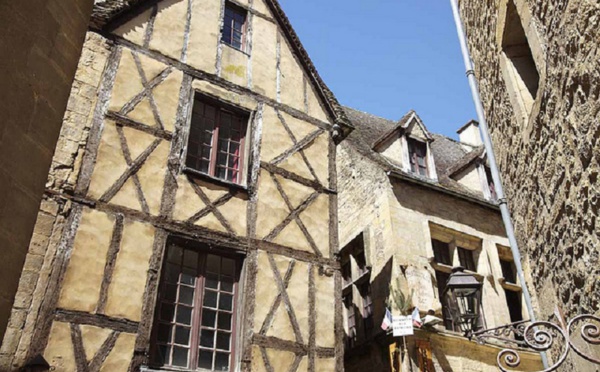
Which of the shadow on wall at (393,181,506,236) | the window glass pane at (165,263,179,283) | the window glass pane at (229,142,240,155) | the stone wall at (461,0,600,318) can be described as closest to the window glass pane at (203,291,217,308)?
the window glass pane at (165,263,179,283)

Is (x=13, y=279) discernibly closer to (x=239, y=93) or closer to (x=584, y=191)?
(x=584, y=191)

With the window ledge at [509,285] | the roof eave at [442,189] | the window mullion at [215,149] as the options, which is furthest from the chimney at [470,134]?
the window mullion at [215,149]

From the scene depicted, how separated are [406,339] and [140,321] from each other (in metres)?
4.56

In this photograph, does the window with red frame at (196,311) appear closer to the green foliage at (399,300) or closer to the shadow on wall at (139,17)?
the shadow on wall at (139,17)

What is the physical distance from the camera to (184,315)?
18.7 ft

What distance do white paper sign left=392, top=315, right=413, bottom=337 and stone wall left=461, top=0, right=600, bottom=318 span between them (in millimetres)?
3662

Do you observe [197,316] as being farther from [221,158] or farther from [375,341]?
[375,341]

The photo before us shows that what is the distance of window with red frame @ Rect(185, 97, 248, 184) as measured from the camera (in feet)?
22.1

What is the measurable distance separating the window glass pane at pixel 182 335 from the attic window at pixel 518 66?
3977 mm

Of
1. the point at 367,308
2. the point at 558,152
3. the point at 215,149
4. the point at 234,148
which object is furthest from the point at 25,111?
the point at 367,308

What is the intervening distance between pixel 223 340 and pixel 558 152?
410cm

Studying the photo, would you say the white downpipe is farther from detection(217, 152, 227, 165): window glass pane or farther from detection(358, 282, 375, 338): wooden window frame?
detection(358, 282, 375, 338): wooden window frame

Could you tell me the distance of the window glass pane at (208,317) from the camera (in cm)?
578

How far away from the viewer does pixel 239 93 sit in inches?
291
